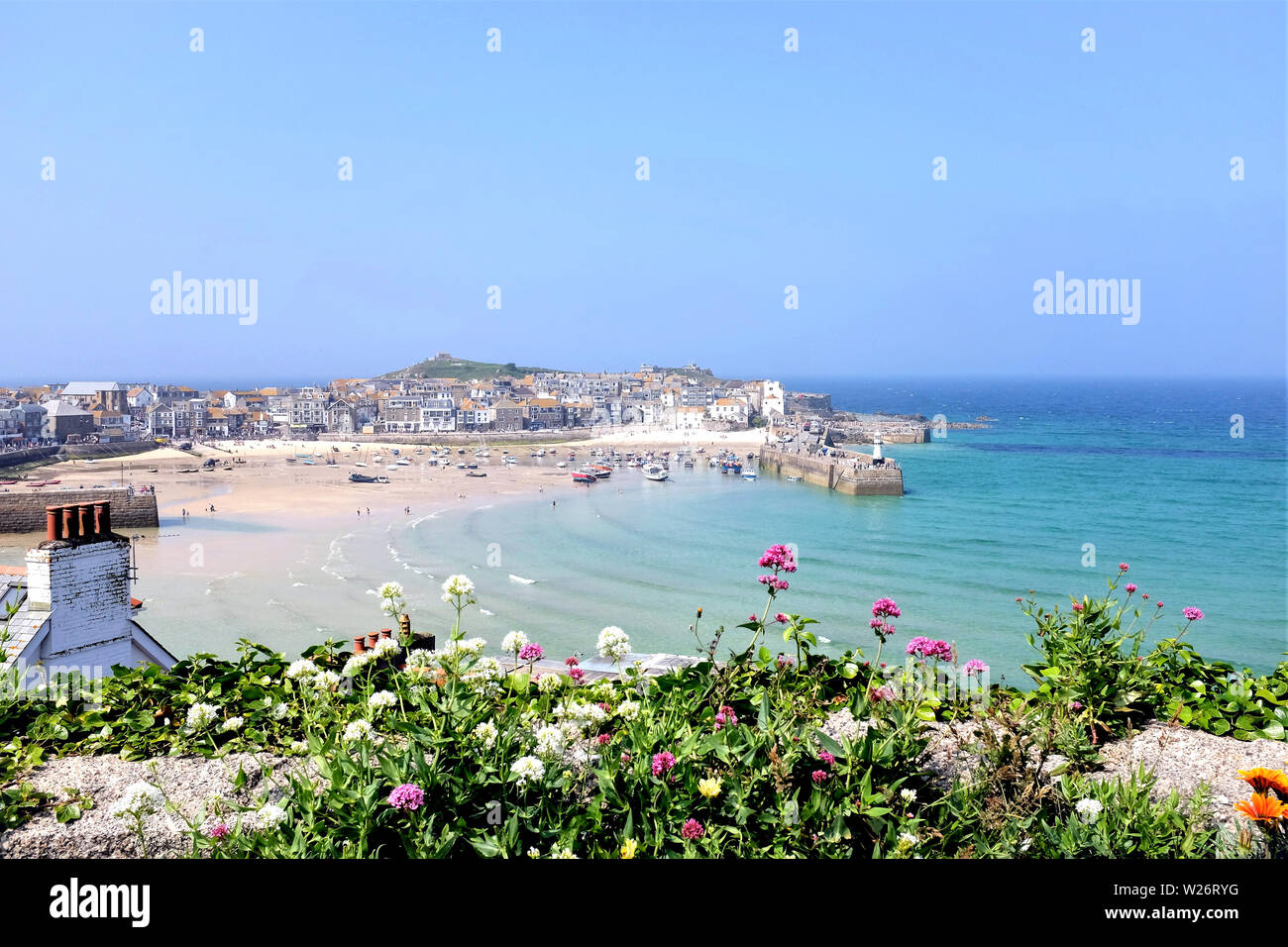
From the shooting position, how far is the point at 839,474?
167 feet

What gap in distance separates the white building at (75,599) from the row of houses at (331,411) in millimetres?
72222

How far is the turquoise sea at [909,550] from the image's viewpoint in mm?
21125

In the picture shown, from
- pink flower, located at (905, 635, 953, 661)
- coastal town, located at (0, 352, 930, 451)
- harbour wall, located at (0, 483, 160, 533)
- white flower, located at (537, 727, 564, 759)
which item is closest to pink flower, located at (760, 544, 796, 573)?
pink flower, located at (905, 635, 953, 661)

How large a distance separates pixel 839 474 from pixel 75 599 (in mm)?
47622

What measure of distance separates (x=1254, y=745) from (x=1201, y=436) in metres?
88.5

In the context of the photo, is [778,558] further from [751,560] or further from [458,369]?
[458,369]

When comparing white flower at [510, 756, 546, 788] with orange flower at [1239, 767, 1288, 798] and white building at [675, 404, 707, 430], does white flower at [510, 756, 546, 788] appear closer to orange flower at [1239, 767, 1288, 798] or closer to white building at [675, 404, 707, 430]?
orange flower at [1239, 767, 1288, 798]

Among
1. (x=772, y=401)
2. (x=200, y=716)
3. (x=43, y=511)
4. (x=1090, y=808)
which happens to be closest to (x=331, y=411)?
(x=772, y=401)

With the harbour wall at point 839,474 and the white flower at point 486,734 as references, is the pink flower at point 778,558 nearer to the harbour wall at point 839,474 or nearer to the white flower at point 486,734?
the white flower at point 486,734

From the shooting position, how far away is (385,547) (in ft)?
98.3

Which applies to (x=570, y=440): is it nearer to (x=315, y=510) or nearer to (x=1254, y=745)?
(x=315, y=510)

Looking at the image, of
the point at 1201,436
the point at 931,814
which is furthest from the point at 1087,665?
the point at 1201,436

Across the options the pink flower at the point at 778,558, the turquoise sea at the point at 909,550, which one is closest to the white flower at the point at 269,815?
the pink flower at the point at 778,558
